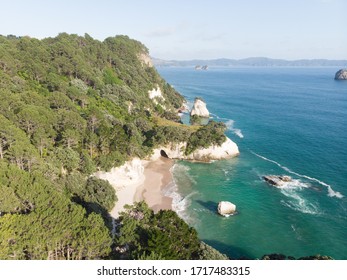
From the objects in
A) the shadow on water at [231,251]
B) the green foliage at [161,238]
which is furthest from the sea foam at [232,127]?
the green foliage at [161,238]

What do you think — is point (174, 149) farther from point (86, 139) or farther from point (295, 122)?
point (295, 122)

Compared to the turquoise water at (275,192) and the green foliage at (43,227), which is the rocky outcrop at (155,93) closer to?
the turquoise water at (275,192)

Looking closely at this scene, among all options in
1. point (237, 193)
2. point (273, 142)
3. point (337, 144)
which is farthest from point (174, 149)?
point (337, 144)

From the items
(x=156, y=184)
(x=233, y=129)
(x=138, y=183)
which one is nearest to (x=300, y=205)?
(x=156, y=184)

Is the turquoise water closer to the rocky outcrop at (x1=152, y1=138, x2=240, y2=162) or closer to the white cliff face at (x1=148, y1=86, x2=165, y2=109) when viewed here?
the rocky outcrop at (x1=152, y1=138, x2=240, y2=162)

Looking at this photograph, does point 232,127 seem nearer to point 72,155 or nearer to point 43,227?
point 72,155

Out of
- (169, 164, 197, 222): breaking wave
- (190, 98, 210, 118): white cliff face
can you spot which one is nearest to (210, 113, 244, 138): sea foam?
(190, 98, 210, 118): white cliff face
